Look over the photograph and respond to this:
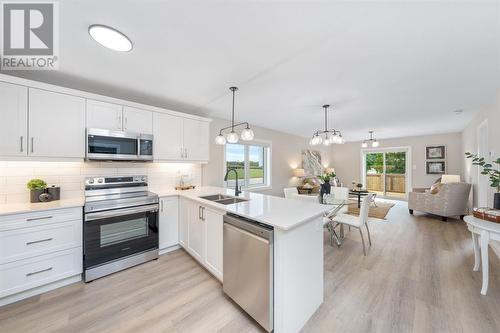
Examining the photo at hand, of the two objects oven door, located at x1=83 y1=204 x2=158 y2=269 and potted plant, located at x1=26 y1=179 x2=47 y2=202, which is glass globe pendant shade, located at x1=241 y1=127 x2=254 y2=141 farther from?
potted plant, located at x1=26 y1=179 x2=47 y2=202

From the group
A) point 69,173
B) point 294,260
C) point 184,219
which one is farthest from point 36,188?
point 294,260

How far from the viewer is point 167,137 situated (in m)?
3.09

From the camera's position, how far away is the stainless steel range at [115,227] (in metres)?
2.13

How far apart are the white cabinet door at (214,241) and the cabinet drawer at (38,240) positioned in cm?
145

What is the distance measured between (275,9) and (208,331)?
2.50 meters

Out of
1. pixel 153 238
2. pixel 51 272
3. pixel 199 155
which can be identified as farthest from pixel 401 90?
pixel 51 272

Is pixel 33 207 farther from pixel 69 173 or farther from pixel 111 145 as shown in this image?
pixel 111 145

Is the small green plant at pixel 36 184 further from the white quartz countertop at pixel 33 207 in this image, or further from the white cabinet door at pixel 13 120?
the white cabinet door at pixel 13 120

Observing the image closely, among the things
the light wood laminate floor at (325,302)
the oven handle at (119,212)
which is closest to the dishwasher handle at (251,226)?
the light wood laminate floor at (325,302)

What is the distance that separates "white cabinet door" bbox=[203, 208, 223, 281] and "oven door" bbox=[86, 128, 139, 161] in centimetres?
143

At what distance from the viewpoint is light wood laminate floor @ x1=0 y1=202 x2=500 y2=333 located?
5.16 ft

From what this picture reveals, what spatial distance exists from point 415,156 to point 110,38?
28.7 feet

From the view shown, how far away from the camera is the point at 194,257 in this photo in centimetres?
257

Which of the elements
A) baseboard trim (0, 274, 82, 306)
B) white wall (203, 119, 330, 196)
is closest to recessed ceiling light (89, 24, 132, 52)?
white wall (203, 119, 330, 196)
